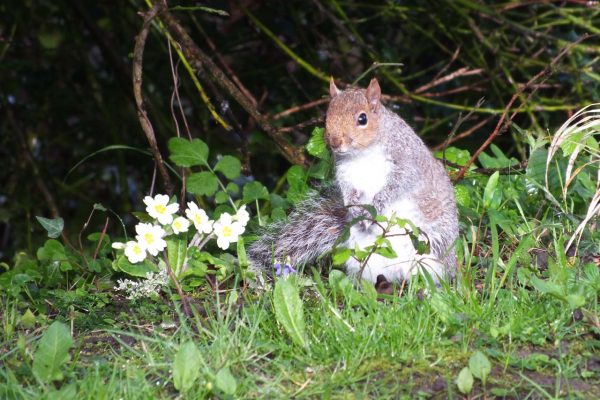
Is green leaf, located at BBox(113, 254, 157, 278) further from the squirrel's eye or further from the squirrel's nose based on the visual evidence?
the squirrel's eye

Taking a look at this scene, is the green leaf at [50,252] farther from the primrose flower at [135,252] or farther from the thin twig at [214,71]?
the thin twig at [214,71]

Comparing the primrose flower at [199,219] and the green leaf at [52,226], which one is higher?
the primrose flower at [199,219]

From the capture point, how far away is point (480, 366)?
230cm

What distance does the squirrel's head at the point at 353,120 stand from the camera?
122 inches

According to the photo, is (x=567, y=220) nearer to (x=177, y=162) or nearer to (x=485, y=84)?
(x=177, y=162)

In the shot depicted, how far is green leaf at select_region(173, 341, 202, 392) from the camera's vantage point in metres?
2.26

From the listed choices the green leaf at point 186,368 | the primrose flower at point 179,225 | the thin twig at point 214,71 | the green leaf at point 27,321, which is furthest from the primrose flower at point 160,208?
the thin twig at point 214,71

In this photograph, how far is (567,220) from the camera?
3312 millimetres

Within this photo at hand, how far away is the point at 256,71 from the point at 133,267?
2.15 m

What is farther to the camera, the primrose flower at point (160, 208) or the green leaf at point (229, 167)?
the green leaf at point (229, 167)

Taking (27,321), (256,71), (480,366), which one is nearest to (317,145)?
(27,321)

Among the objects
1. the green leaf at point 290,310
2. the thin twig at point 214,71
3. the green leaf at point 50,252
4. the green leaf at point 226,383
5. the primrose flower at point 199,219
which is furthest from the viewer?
the thin twig at point 214,71

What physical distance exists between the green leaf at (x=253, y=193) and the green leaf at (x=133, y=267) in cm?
65

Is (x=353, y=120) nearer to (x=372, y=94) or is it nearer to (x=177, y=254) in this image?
(x=372, y=94)
